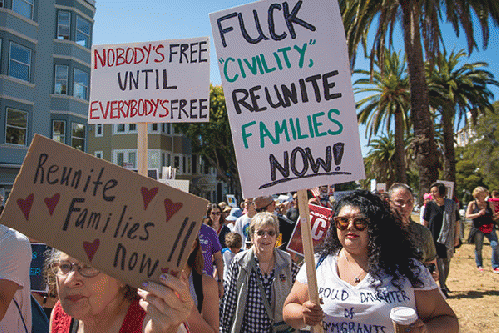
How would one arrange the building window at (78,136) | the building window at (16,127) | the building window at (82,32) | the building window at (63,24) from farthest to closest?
the building window at (82,32), the building window at (78,136), the building window at (63,24), the building window at (16,127)

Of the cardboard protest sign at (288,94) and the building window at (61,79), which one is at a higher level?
the building window at (61,79)

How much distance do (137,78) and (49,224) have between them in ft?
9.05

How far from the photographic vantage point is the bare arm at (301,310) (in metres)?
2.36

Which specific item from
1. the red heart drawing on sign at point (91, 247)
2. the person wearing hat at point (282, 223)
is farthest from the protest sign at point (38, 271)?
the person wearing hat at point (282, 223)

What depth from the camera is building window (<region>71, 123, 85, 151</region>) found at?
21.3 m

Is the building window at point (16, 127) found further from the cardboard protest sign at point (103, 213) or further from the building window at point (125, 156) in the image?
the cardboard protest sign at point (103, 213)

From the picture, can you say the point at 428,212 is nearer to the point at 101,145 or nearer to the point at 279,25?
the point at 279,25

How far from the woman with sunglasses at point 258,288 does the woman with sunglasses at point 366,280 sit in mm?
824

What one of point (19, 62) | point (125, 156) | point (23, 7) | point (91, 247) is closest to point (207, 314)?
point (91, 247)

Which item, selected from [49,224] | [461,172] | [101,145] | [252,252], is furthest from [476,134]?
[49,224]

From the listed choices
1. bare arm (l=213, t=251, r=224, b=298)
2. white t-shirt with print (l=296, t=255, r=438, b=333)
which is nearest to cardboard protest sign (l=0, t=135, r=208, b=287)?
white t-shirt with print (l=296, t=255, r=438, b=333)

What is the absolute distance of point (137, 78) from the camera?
13.5 feet

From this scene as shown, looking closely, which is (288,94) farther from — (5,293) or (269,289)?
(5,293)

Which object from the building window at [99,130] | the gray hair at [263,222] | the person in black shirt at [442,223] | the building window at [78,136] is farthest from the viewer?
the building window at [99,130]
